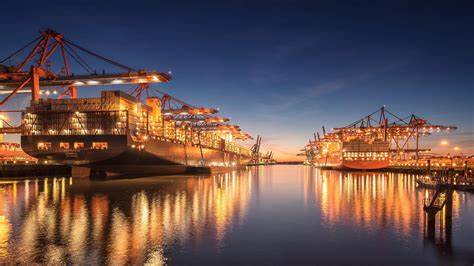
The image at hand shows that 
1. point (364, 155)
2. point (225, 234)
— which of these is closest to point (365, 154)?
point (364, 155)

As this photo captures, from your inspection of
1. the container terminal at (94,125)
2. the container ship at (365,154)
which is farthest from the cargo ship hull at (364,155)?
the container terminal at (94,125)

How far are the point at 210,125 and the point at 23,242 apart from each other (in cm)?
9882

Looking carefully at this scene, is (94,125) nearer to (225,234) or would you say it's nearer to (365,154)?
(225,234)

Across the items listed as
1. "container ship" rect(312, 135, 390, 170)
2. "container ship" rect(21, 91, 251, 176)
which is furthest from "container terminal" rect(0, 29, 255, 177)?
"container ship" rect(312, 135, 390, 170)

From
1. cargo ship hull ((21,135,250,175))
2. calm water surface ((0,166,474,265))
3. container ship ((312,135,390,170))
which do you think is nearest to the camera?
calm water surface ((0,166,474,265))

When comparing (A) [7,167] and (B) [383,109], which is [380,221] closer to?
(A) [7,167]

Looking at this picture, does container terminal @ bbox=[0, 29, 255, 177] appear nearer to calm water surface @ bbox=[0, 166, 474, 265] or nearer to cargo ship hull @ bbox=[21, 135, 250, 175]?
cargo ship hull @ bbox=[21, 135, 250, 175]

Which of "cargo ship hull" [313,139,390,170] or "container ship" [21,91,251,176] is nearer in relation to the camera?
"container ship" [21,91,251,176]

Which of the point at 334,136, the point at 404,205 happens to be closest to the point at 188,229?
the point at 404,205

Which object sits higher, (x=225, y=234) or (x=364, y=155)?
(x=364, y=155)

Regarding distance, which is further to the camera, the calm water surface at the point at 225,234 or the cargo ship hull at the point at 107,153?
the cargo ship hull at the point at 107,153

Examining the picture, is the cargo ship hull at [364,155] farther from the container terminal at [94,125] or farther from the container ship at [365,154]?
the container terminal at [94,125]

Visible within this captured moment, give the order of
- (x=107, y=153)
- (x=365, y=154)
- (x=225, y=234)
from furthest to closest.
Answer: (x=365, y=154)
(x=107, y=153)
(x=225, y=234)

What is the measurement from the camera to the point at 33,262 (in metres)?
10.1
